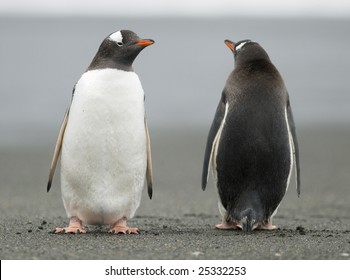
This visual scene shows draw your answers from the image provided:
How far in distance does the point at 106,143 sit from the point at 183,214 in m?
2.10

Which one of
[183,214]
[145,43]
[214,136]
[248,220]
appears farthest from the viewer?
[183,214]

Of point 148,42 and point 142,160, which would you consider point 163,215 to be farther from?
point 148,42

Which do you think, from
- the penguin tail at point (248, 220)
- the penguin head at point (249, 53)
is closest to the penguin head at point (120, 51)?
the penguin head at point (249, 53)

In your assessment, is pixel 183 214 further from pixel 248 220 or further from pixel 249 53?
pixel 249 53

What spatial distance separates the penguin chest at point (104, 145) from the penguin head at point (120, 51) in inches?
3.4

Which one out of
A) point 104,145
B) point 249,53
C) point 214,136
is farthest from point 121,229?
point 249,53

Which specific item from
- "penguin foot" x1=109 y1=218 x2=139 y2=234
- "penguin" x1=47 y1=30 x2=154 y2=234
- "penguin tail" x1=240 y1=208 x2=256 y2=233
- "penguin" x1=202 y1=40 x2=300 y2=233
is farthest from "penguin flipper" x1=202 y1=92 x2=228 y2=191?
"penguin foot" x1=109 y1=218 x2=139 y2=234

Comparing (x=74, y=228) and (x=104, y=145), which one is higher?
(x=104, y=145)

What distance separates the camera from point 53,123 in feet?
53.9

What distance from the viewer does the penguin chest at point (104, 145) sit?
6.22m

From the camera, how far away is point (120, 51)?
20.9 feet

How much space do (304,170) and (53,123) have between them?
6.49 metres

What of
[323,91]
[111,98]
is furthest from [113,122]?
[323,91]

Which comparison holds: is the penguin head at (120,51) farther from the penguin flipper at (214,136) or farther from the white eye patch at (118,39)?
the penguin flipper at (214,136)
